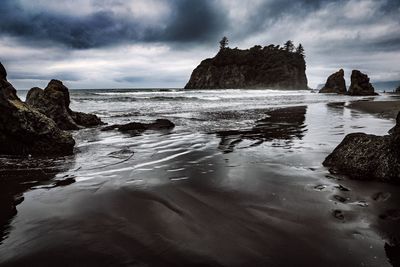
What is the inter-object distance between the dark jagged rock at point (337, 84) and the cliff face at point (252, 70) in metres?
31.4

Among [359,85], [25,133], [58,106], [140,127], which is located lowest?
[140,127]

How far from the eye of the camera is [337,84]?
2586 inches

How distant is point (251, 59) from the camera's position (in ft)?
340

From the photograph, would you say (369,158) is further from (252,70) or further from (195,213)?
(252,70)

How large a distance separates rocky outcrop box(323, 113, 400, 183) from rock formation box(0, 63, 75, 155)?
621cm

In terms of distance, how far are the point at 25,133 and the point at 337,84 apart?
71.3 m

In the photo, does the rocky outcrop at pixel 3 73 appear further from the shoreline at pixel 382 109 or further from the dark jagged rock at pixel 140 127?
the shoreline at pixel 382 109

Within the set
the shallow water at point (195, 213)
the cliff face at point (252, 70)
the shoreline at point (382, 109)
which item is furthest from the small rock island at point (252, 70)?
the shallow water at point (195, 213)

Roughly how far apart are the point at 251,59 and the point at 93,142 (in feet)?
336

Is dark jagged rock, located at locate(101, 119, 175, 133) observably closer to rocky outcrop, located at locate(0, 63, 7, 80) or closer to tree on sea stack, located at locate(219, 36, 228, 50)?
rocky outcrop, located at locate(0, 63, 7, 80)

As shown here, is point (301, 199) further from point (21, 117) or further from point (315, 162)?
point (21, 117)

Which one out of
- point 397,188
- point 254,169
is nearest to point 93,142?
point 254,169

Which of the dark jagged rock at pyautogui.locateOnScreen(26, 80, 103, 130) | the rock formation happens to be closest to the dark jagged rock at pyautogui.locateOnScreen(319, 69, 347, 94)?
the dark jagged rock at pyautogui.locateOnScreen(26, 80, 103, 130)

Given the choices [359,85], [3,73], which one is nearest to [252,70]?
[359,85]
